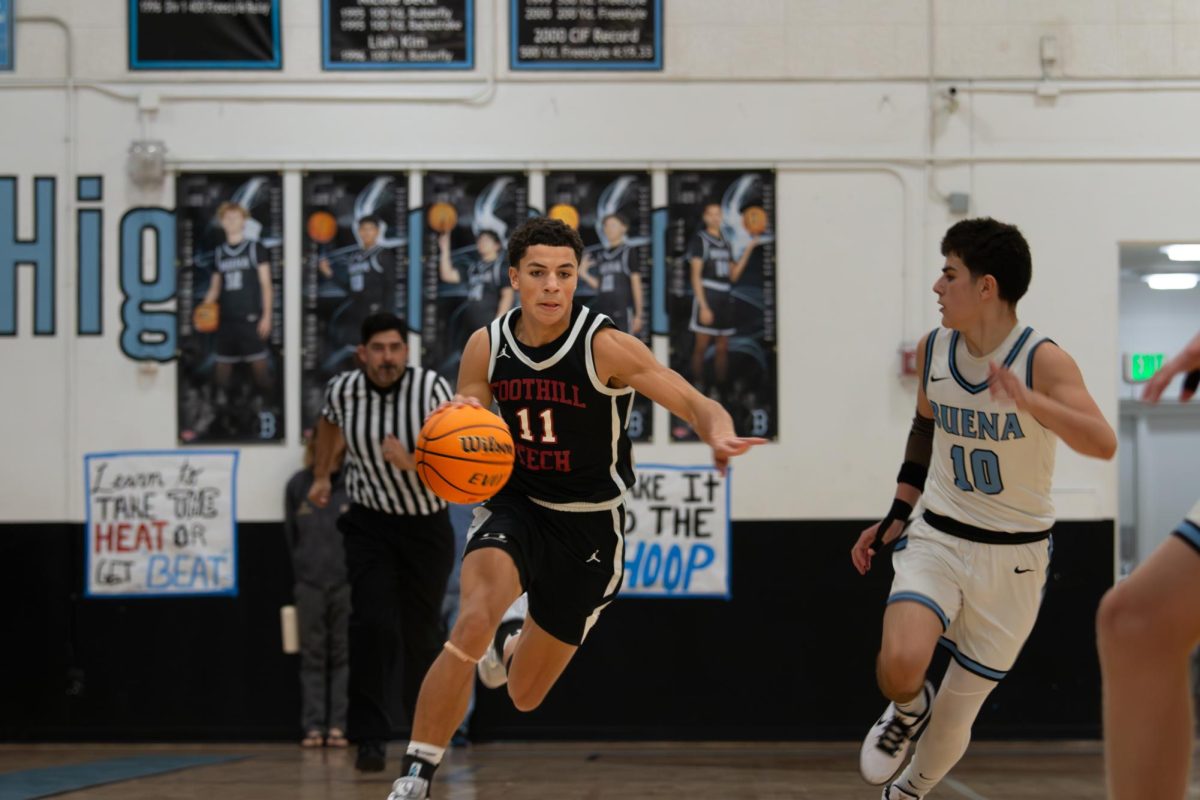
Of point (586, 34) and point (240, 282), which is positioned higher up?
→ point (586, 34)

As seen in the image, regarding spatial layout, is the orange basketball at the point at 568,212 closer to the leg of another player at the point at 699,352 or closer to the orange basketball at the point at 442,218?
the orange basketball at the point at 442,218

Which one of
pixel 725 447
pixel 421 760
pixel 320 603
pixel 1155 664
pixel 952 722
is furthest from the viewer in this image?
pixel 320 603

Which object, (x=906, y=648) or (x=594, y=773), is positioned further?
(x=594, y=773)

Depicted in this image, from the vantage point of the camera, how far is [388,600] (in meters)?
6.52

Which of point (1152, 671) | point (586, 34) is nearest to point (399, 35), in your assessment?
point (586, 34)

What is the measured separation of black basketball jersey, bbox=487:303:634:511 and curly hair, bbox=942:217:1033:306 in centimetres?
130

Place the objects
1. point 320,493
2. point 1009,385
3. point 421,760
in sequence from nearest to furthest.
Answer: point 1009,385 < point 421,760 < point 320,493

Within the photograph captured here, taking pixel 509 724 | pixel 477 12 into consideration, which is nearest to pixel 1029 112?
pixel 477 12

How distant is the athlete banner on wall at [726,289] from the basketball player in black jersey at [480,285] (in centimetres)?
108

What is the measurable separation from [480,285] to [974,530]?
14.9ft

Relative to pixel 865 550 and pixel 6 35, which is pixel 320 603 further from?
pixel 865 550

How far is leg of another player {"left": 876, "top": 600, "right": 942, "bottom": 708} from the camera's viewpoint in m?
4.58

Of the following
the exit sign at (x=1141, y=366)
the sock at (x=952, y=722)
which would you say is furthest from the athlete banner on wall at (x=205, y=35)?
the exit sign at (x=1141, y=366)

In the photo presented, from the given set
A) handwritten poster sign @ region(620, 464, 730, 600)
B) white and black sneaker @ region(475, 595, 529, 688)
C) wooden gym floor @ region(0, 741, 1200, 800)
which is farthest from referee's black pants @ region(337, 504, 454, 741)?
handwritten poster sign @ region(620, 464, 730, 600)
